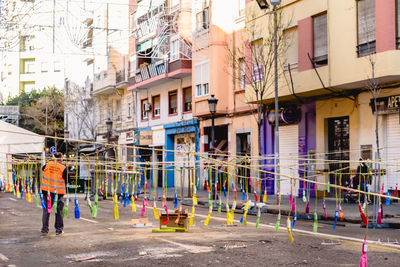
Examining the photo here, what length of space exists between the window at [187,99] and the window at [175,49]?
6.33 ft

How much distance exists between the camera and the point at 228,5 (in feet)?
100

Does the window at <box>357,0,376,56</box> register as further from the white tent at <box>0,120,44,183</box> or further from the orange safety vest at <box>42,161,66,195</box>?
the white tent at <box>0,120,44,183</box>

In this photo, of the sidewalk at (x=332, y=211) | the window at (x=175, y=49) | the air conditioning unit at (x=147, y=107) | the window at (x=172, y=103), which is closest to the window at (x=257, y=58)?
the sidewalk at (x=332, y=211)

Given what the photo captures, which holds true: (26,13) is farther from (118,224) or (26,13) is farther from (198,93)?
(198,93)

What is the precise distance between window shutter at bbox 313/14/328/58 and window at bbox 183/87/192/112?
12.6 meters

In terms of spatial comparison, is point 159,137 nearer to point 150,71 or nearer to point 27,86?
point 150,71

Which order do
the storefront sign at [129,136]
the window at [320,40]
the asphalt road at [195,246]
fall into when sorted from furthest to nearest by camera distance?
the storefront sign at [129,136] → the window at [320,40] → the asphalt road at [195,246]

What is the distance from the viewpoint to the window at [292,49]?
24.1 metres

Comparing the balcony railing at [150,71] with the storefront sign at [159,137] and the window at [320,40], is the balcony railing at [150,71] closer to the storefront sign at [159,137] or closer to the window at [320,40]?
the storefront sign at [159,137]

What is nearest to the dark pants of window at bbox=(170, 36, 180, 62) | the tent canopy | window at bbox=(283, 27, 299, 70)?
window at bbox=(283, 27, 299, 70)

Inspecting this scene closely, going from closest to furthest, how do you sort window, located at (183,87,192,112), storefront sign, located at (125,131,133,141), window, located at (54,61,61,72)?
1. window, located at (183,87,192,112)
2. storefront sign, located at (125,131,133,141)
3. window, located at (54,61,61,72)

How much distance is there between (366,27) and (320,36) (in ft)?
9.01

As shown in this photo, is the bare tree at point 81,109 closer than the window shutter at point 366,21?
No

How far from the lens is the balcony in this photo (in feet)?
111
